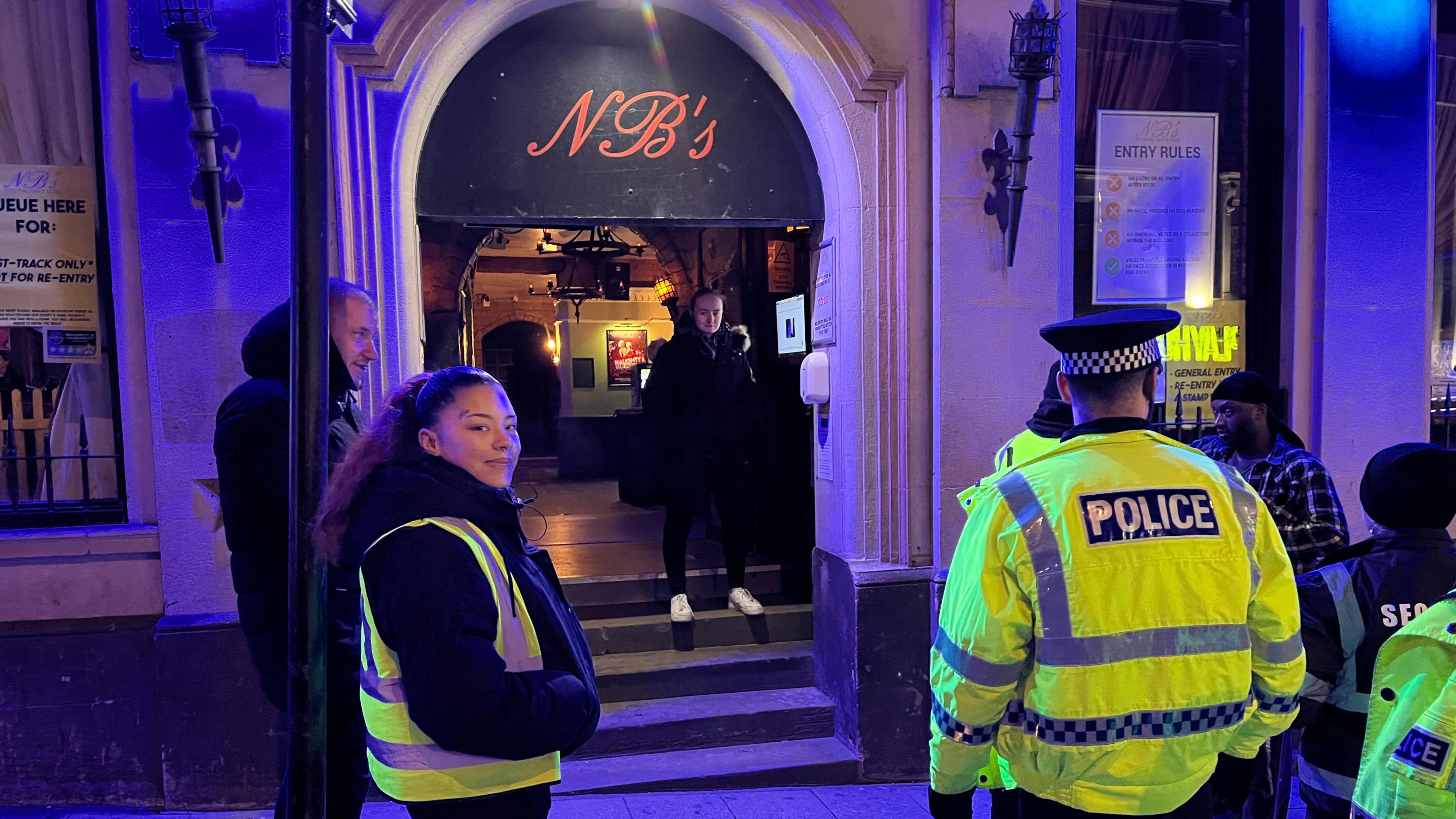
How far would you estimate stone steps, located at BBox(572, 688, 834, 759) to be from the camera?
15.4 ft

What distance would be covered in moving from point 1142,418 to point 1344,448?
402 cm

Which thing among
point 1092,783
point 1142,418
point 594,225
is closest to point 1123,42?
point 594,225

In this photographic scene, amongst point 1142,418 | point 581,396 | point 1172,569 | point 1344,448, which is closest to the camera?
point 1172,569

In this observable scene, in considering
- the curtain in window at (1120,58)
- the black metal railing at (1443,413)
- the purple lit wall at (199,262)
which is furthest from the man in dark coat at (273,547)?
the black metal railing at (1443,413)

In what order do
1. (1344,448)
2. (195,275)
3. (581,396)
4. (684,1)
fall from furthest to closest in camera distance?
(581,396) < (1344,448) < (684,1) < (195,275)

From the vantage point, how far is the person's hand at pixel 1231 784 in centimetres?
327

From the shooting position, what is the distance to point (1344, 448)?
206 inches

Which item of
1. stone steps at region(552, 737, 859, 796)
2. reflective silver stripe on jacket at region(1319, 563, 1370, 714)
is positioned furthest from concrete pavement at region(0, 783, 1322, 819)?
reflective silver stripe on jacket at region(1319, 563, 1370, 714)

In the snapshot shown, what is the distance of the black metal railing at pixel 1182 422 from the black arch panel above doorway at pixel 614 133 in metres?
2.36

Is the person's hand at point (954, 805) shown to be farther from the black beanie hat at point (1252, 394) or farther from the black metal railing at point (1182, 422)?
the black metal railing at point (1182, 422)

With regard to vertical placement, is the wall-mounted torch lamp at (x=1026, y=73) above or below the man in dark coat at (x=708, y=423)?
above

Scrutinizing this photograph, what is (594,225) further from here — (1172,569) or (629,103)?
(1172,569)

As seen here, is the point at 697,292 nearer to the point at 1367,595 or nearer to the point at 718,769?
the point at 718,769

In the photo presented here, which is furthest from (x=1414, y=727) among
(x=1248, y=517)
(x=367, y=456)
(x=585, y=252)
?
(x=585, y=252)
